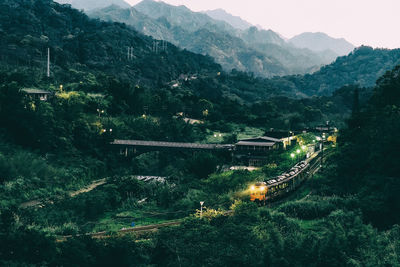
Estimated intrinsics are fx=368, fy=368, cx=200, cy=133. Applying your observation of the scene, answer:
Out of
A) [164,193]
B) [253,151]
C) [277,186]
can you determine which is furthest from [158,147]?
[277,186]

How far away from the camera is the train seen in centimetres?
5425

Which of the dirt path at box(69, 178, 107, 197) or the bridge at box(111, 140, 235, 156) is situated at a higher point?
the bridge at box(111, 140, 235, 156)

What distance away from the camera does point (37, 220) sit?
51.4 meters

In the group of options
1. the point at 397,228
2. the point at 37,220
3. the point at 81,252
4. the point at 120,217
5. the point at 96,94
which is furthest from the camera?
the point at 96,94

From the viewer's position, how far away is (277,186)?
57812 millimetres

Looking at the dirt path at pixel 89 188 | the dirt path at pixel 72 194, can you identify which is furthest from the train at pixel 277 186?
the dirt path at pixel 89 188

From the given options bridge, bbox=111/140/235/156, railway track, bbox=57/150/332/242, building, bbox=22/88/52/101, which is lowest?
railway track, bbox=57/150/332/242

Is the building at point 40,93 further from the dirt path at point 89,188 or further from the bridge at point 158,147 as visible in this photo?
the dirt path at point 89,188

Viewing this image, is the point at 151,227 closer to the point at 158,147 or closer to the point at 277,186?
the point at 277,186

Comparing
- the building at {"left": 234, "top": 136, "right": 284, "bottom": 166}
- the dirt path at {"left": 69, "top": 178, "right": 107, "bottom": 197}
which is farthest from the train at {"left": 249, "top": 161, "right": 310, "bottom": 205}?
the dirt path at {"left": 69, "top": 178, "right": 107, "bottom": 197}

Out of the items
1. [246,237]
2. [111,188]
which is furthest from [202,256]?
[111,188]

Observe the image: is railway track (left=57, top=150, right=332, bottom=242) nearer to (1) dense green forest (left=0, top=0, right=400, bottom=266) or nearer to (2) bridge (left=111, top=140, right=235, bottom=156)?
(1) dense green forest (left=0, top=0, right=400, bottom=266)

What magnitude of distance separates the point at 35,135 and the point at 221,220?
196 ft

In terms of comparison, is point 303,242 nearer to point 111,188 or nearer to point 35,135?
point 111,188
